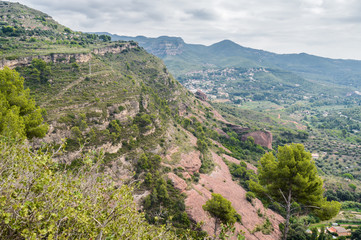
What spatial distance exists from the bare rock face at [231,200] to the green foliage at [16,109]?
24.8 m

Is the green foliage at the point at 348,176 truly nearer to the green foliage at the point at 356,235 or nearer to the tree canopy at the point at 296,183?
the green foliage at the point at 356,235

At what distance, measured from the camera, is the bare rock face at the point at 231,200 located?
30.5 m

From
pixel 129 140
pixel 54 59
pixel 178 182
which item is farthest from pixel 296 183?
pixel 54 59

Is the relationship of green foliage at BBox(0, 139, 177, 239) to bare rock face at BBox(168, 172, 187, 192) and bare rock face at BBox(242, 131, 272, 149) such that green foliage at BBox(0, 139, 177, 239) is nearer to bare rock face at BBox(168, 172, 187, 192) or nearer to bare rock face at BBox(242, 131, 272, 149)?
bare rock face at BBox(168, 172, 187, 192)

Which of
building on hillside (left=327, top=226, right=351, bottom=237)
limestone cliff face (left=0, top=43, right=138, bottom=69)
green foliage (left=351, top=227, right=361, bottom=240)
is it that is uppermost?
limestone cliff face (left=0, top=43, right=138, bottom=69)

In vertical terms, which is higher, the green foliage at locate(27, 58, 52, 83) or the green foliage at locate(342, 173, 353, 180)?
the green foliage at locate(27, 58, 52, 83)

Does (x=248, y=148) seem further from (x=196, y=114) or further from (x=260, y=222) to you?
(x=260, y=222)

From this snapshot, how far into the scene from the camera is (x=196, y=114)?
261ft

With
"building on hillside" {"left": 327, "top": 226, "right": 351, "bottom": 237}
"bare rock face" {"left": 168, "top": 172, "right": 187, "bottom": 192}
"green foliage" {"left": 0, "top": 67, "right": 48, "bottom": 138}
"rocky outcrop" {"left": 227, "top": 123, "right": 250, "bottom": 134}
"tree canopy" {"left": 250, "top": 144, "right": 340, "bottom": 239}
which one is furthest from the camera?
"rocky outcrop" {"left": 227, "top": 123, "right": 250, "bottom": 134}

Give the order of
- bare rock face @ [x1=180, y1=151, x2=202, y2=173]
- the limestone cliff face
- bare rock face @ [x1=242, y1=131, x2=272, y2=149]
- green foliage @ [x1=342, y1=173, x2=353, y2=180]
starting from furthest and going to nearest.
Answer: bare rock face @ [x1=242, y1=131, x2=272, y2=149], green foliage @ [x1=342, y1=173, x2=353, y2=180], bare rock face @ [x1=180, y1=151, x2=202, y2=173], the limestone cliff face

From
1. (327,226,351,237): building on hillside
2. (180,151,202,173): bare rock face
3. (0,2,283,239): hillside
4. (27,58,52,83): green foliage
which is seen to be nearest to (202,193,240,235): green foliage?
(0,2,283,239): hillside

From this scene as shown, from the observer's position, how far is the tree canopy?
18062 millimetres

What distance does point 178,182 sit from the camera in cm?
3497

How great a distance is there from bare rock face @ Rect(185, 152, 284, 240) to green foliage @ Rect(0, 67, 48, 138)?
2483cm
